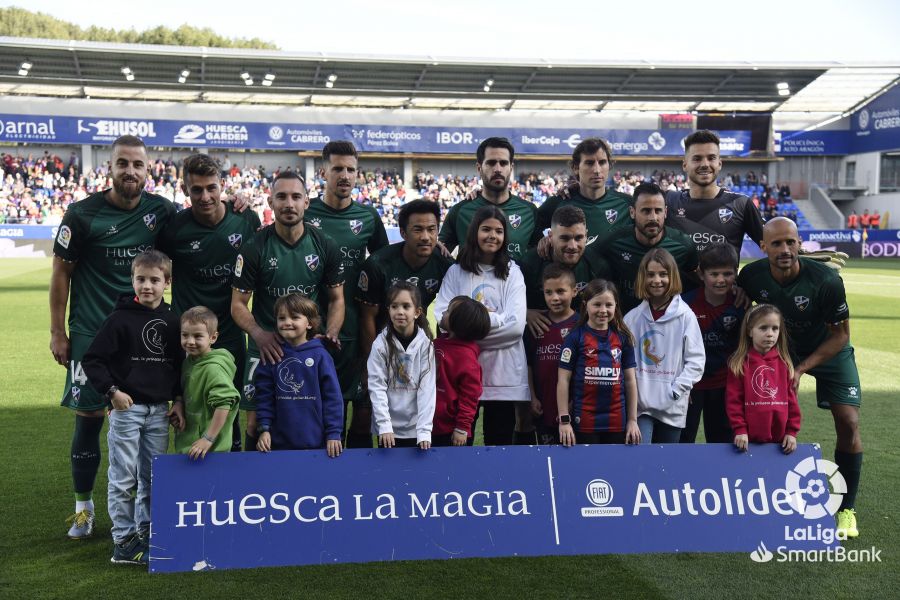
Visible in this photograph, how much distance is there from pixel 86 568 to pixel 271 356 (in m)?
1.40

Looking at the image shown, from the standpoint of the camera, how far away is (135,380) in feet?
14.0

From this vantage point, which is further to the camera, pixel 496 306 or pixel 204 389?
pixel 496 306

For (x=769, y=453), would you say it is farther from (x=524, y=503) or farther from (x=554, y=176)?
(x=554, y=176)

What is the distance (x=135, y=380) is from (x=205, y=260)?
0.99 m

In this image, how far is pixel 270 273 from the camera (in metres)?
4.80

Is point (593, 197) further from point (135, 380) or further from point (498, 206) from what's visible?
point (135, 380)

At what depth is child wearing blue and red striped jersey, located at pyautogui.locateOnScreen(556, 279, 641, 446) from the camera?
179 inches

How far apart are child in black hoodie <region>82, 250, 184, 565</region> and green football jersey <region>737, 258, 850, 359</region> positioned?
3.35 metres

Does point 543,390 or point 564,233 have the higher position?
point 564,233

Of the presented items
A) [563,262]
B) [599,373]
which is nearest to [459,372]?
[599,373]

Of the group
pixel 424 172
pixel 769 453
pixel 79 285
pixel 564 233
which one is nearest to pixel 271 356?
pixel 79 285

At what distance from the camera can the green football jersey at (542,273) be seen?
201 inches

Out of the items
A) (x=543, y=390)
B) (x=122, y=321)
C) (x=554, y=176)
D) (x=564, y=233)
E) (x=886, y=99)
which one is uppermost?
(x=886, y=99)

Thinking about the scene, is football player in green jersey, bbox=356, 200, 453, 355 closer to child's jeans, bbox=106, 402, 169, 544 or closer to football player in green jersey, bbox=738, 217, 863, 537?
child's jeans, bbox=106, 402, 169, 544
